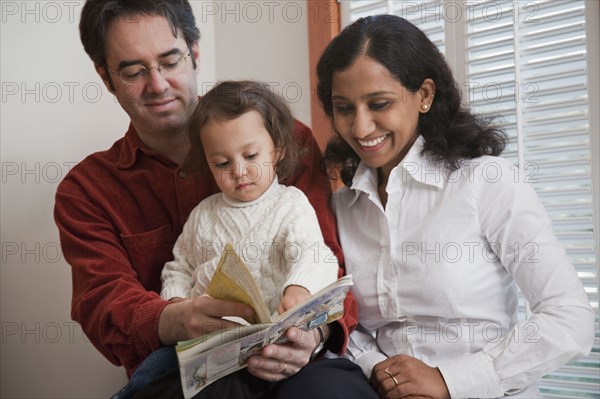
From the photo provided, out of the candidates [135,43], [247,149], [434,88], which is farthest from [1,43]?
[434,88]

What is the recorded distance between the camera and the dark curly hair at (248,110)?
5.23 feet

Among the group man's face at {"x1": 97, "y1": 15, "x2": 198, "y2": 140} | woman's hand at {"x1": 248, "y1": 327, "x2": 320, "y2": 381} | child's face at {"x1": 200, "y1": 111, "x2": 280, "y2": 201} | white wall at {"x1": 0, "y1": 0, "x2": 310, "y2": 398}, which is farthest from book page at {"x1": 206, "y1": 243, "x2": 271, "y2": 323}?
white wall at {"x1": 0, "y1": 0, "x2": 310, "y2": 398}

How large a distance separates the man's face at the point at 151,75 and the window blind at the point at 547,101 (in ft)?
2.86

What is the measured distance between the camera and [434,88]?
1.66m

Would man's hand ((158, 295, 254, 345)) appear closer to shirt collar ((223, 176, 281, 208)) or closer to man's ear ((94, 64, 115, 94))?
shirt collar ((223, 176, 281, 208))

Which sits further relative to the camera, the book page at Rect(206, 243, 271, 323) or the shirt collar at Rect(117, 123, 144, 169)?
the shirt collar at Rect(117, 123, 144, 169)

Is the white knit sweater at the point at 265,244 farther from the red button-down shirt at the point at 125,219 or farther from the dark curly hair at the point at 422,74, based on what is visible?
the dark curly hair at the point at 422,74

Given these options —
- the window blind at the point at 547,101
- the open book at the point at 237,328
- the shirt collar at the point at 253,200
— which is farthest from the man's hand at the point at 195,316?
the window blind at the point at 547,101

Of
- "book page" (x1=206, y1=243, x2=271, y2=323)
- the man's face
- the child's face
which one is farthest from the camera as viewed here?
the man's face

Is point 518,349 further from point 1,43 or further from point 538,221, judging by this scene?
point 1,43

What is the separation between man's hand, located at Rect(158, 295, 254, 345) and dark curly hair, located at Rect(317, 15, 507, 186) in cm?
63

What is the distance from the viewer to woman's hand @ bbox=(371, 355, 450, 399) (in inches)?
55.7

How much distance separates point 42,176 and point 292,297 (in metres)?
1.28

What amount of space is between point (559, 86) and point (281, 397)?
47.0 inches
